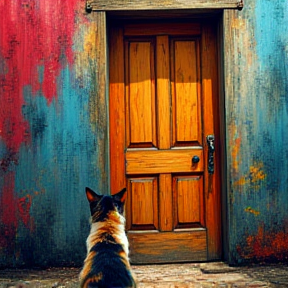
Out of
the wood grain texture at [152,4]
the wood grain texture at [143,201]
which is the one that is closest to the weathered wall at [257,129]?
the wood grain texture at [152,4]

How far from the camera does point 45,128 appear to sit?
5.30 meters

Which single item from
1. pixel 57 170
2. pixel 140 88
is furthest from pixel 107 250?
pixel 140 88

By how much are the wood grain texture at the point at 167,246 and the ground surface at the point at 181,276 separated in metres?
0.10

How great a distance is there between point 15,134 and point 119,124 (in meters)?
1.07

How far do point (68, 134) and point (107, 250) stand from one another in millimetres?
2013

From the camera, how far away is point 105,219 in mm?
3799

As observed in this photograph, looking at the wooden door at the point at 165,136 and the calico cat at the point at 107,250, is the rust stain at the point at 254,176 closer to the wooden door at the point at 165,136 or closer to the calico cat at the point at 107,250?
the wooden door at the point at 165,136

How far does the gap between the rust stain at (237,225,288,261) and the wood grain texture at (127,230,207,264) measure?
50cm

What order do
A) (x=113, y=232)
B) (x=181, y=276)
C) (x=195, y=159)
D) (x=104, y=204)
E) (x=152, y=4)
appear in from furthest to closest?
1. (x=195, y=159)
2. (x=152, y=4)
3. (x=181, y=276)
4. (x=104, y=204)
5. (x=113, y=232)

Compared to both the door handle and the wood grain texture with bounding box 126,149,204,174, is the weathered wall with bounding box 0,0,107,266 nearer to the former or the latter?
the wood grain texture with bounding box 126,149,204,174

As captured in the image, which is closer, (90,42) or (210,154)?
(90,42)

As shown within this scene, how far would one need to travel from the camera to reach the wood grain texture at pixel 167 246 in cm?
548

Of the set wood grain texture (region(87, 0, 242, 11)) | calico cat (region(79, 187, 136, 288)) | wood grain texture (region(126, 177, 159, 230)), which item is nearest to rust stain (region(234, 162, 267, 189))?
wood grain texture (region(126, 177, 159, 230))

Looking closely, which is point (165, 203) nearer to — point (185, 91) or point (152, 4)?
point (185, 91)
